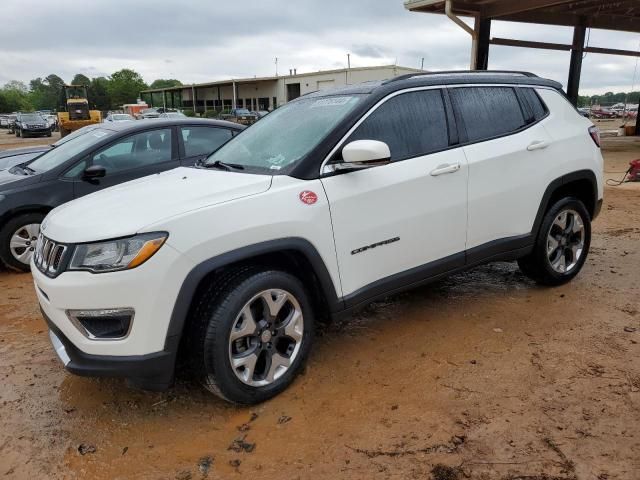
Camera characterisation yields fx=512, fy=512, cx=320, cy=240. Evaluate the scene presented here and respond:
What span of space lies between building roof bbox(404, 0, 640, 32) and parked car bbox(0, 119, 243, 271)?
9714mm

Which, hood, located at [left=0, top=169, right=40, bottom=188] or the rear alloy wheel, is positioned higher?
hood, located at [left=0, top=169, right=40, bottom=188]

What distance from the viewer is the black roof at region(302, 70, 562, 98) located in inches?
136

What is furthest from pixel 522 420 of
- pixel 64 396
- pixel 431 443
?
pixel 64 396

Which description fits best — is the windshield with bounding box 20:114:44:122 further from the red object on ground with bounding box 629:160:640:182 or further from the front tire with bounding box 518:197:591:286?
Result: the front tire with bounding box 518:197:591:286

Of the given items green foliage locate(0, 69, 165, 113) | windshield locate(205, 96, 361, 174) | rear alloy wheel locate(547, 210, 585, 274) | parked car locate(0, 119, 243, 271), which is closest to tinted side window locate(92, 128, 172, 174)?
parked car locate(0, 119, 243, 271)

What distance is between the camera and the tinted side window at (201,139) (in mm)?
6164

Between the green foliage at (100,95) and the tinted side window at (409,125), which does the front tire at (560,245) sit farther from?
the green foliage at (100,95)

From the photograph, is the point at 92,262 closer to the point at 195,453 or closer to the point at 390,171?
the point at 195,453

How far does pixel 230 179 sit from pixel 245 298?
2.52 ft

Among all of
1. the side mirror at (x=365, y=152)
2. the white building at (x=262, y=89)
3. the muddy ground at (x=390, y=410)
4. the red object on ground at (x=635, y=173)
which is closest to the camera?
the muddy ground at (x=390, y=410)

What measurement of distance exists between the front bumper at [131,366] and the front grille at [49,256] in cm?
35

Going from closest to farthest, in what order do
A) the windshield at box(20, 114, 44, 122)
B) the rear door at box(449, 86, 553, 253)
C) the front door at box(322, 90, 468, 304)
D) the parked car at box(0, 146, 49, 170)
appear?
the front door at box(322, 90, 468, 304), the rear door at box(449, 86, 553, 253), the parked car at box(0, 146, 49, 170), the windshield at box(20, 114, 44, 122)

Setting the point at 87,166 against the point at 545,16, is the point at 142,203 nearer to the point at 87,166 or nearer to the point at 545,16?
the point at 87,166

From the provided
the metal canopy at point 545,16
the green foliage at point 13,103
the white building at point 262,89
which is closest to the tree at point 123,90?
the green foliage at point 13,103
